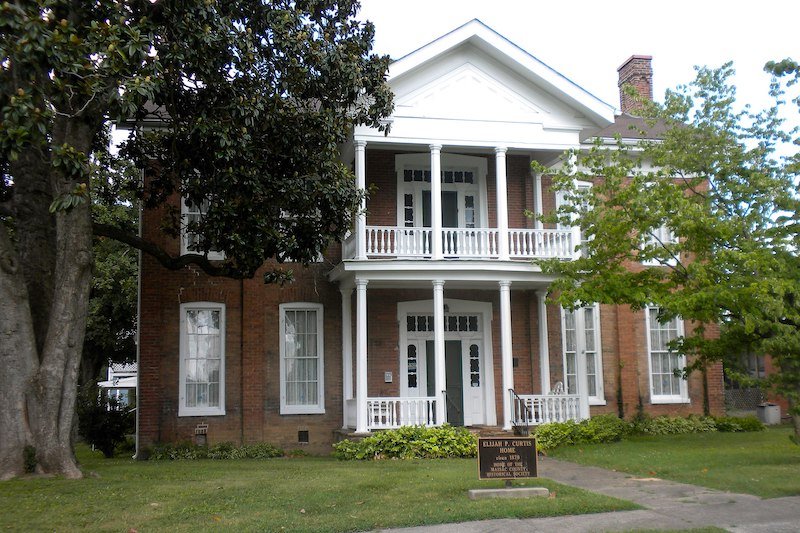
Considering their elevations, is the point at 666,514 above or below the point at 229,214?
below

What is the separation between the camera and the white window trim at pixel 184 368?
59.9 feet

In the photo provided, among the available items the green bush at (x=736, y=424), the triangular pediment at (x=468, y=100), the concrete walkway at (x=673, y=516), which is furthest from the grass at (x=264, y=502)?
the green bush at (x=736, y=424)

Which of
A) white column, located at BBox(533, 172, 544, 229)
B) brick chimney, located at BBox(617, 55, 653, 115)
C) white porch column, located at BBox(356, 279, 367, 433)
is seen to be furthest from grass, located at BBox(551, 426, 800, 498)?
brick chimney, located at BBox(617, 55, 653, 115)

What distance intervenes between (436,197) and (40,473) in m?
9.74

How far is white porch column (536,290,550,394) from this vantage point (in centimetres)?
1905

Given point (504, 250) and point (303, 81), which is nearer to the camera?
point (303, 81)

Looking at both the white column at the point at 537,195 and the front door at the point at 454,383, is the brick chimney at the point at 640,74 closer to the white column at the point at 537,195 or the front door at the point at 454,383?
the white column at the point at 537,195

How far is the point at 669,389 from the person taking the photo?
21.2 meters

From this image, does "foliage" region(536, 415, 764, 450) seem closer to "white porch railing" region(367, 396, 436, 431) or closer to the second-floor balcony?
"white porch railing" region(367, 396, 436, 431)

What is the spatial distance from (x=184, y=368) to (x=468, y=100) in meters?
9.30

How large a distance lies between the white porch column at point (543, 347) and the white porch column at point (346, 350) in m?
4.75

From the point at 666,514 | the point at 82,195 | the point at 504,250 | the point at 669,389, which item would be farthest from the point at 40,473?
the point at 669,389

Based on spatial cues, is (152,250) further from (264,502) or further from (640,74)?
(640,74)

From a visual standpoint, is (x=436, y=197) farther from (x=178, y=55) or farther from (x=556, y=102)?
(x=178, y=55)
